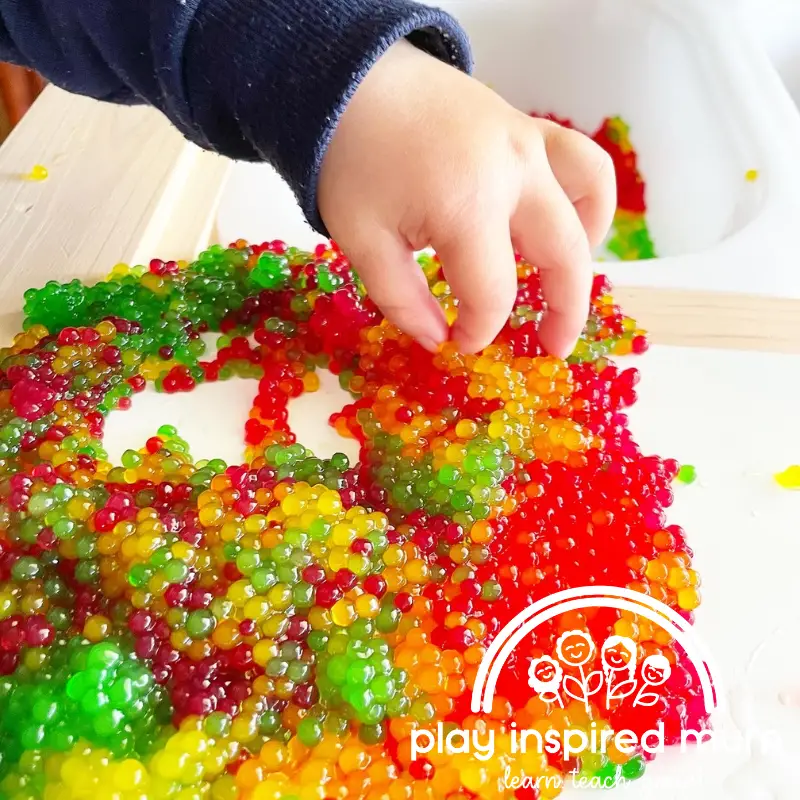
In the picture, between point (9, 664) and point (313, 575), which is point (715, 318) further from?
point (9, 664)

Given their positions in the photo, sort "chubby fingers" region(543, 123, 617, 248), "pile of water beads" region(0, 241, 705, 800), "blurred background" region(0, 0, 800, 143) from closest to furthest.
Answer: "pile of water beads" region(0, 241, 705, 800) → "chubby fingers" region(543, 123, 617, 248) → "blurred background" region(0, 0, 800, 143)

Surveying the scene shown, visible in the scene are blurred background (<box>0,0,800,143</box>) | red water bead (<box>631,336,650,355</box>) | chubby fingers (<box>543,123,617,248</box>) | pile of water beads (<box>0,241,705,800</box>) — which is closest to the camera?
pile of water beads (<box>0,241,705,800</box>)

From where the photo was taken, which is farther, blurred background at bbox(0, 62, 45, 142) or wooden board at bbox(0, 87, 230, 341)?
blurred background at bbox(0, 62, 45, 142)

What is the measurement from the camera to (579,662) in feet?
1.41

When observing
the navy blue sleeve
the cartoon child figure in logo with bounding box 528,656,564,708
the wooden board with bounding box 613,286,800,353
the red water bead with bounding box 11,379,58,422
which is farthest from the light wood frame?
the cartoon child figure in logo with bounding box 528,656,564,708

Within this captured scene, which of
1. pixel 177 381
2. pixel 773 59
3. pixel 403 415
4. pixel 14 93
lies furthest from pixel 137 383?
pixel 773 59

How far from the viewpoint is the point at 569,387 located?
0.56 metres

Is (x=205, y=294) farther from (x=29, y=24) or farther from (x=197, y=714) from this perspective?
(x=197, y=714)

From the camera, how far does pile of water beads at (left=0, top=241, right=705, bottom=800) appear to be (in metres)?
0.39

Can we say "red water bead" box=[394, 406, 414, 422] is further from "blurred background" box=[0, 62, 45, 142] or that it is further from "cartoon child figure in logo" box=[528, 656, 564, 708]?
"blurred background" box=[0, 62, 45, 142]

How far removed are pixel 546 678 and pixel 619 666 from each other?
0.04 metres

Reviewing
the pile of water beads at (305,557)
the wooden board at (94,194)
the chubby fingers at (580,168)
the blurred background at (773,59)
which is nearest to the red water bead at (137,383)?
the pile of water beads at (305,557)

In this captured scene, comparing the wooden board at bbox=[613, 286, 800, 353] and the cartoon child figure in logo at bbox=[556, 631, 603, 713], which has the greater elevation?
the wooden board at bbox=[613, 286, 800, 353]

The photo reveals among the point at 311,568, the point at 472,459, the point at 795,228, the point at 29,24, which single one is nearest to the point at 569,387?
the point at 472,459
